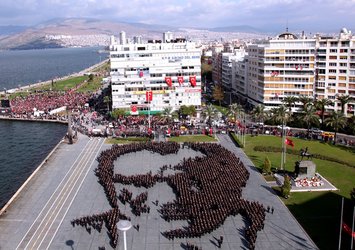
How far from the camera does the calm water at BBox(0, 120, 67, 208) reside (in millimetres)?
47469

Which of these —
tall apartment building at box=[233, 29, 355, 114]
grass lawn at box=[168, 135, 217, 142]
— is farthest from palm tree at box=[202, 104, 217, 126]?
tall apartment building at box=[233, 29, 355, 114]

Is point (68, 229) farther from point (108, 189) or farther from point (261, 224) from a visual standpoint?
point (261, 224)

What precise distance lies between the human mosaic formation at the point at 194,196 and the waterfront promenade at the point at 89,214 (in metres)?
0.59

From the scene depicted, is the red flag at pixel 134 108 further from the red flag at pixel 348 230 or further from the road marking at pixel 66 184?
the red flag at pixel 348 230

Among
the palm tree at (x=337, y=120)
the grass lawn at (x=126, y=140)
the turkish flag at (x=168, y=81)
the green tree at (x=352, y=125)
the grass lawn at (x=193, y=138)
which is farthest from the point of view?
the turkish flag at (x=168, y=81)

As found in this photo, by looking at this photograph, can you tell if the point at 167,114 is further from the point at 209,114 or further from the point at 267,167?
the point at 267,167

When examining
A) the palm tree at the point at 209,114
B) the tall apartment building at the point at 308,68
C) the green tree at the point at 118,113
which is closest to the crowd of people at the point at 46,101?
the green tree at the point at 118,113

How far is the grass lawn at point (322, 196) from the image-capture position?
107ft

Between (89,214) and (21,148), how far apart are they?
3064 cm

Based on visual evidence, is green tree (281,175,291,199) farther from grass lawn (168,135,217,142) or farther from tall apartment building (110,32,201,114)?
tall apartment building (110,32,201,114)

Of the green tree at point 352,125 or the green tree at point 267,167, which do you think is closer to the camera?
Result: the green tree at point 267,167

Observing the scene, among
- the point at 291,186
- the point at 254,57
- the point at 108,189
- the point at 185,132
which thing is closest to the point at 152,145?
the point at 185,132

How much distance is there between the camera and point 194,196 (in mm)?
38156

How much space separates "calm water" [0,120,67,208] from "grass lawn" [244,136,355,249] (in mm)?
27442
